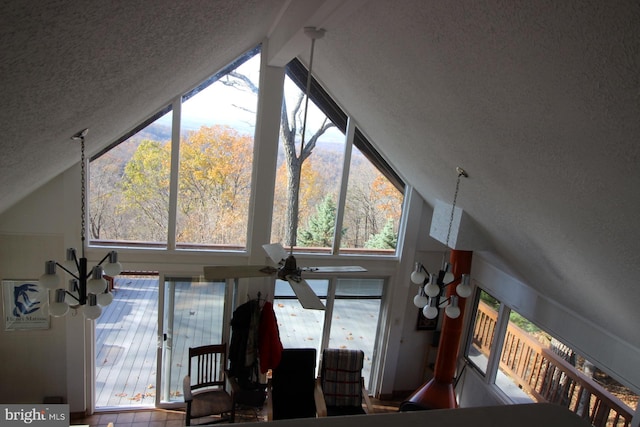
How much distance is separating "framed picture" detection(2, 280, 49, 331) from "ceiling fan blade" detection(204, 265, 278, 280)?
9.25 feet

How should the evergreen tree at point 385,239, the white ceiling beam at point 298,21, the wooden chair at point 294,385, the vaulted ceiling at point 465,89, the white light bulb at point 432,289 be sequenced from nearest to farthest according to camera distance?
the vaulted ceiling at point 465,89 → the white ceiling beam at point 298,21 → the white light bulb at point 432,289 → the wooden chair at point 294,385 → the evergreen tree at point 385,239

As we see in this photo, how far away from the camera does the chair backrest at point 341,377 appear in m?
5.00

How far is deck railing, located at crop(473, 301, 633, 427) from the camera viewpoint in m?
3.98

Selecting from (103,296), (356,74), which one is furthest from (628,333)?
(103,296)

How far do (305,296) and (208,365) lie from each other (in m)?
2.98

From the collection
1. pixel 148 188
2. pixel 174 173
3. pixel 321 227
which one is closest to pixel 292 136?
pixel 321 227

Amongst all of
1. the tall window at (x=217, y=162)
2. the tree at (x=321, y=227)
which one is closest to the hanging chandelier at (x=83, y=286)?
the tall window at (x=217, y=162)

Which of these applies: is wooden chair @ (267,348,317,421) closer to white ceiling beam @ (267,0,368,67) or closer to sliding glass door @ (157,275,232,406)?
sliding glass door @ (157,275,232,406)

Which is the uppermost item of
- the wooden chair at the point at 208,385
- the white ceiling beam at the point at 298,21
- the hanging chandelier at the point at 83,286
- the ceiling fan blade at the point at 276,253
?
the white ceiling beam at the point at 298,21

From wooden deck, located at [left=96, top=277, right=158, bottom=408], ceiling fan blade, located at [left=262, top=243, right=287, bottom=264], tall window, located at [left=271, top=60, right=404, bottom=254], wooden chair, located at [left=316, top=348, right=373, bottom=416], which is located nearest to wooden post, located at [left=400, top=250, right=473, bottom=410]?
wooden chair, located at [left=316, top=348, right=373, bottom=416]

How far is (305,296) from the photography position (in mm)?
2645

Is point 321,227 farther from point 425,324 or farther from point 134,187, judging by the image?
point 134,187

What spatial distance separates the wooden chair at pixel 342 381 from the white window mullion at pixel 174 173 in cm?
218

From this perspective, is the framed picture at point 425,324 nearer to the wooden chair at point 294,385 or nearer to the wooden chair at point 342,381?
the wooden chair at point 342,381
